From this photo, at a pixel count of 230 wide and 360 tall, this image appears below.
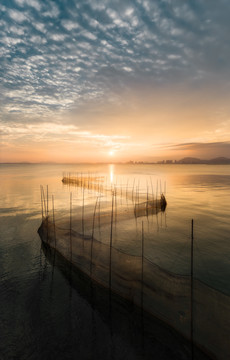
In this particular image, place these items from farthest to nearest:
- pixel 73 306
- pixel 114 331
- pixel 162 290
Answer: pixel 73 306
pixel 114 331
pixel 162 290

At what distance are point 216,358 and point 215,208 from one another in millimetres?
20303

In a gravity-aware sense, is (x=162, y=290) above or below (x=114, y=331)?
above

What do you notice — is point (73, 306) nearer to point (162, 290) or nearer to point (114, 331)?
point (114, 331)

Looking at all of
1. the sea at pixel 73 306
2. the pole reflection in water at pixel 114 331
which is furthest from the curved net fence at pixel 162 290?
the sea at pixel 73 306

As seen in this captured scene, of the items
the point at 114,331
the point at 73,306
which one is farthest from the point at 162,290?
the point at 73,306

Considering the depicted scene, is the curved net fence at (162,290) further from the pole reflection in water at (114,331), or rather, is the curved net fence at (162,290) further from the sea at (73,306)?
the sea at (73,306)

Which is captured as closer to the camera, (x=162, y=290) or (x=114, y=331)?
(x=162, y=290)

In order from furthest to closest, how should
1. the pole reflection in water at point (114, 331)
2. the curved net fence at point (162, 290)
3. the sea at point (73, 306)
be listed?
the sea at point (73, 306), the pole reflection in water at point (114, 331), the curved net fence at point (162, 290)

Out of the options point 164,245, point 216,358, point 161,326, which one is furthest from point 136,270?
point 164,245

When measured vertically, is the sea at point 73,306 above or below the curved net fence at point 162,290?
below

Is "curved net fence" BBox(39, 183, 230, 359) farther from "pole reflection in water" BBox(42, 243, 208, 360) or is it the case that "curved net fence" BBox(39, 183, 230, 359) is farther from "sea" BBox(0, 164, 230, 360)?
Answer: "sea" BBox(0, 164, 230, 360)

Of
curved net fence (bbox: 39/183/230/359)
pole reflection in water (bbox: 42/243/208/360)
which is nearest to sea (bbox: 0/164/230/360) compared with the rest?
pole reflection in water (bbox: 42/243/208/360)

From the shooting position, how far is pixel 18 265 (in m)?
9.27

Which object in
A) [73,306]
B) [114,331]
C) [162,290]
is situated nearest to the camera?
[162,290]
